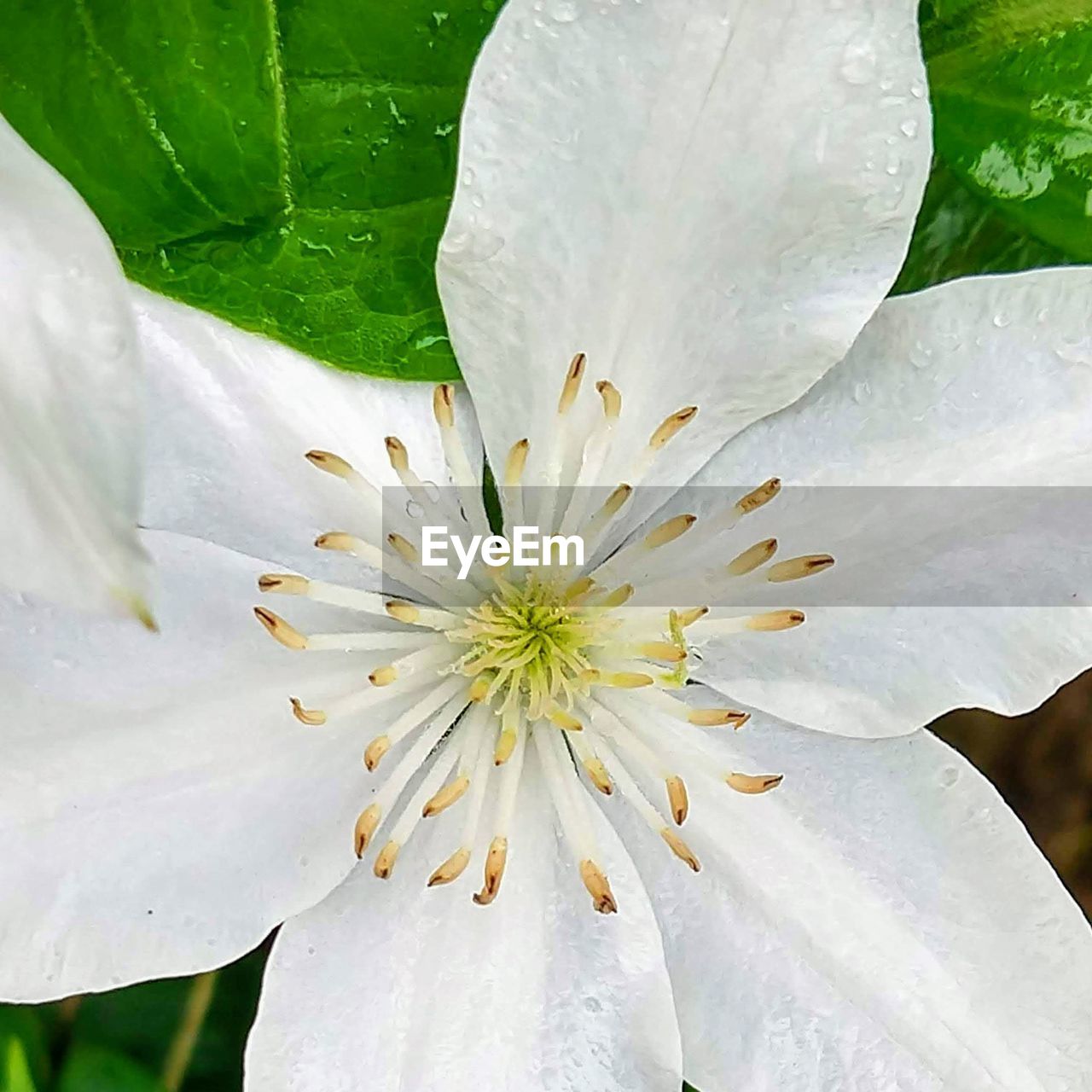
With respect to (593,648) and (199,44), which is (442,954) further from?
(199,44)

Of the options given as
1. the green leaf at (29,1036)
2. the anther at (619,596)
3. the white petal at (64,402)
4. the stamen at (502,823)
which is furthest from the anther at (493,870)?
the green leaf at (29,1036)

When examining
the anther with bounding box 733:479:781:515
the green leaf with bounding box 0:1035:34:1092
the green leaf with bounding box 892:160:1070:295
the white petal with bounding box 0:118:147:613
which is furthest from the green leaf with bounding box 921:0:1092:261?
the green leaf with bounding box 0:1035:34:1092

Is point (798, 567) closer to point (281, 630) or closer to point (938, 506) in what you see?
point (938, 506)

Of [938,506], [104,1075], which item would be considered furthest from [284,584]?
[104,1075]

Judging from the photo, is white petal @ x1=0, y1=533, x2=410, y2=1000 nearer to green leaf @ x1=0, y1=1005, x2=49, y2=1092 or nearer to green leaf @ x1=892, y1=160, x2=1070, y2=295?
green leaf @ x1=892, y1=160, x2=1070, y2=295

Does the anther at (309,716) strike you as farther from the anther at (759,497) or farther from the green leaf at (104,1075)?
the green leaf at (104,1075)

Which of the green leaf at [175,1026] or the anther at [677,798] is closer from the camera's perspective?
the anther at [677,798]

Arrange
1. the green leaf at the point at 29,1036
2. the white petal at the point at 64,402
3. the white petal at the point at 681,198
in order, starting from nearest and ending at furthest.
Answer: the white petal at the point at 64,402, the white petal at the point at 681,198, the green leaf at the point at 29,1036
